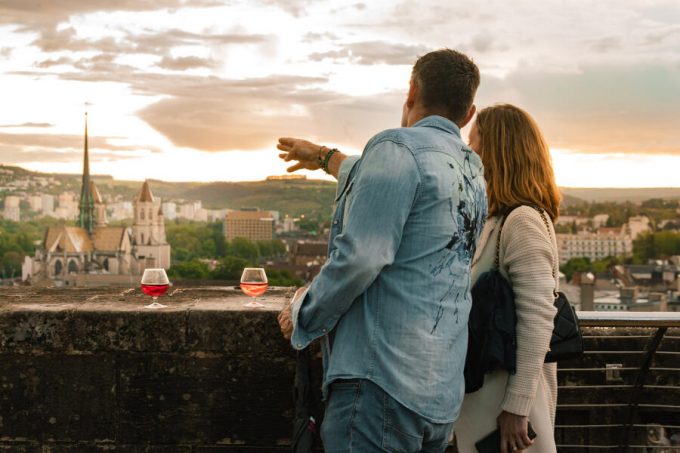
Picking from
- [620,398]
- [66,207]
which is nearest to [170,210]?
[66,207]

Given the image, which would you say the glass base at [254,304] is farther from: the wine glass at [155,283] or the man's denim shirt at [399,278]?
the man's denim shirt at [399,278]

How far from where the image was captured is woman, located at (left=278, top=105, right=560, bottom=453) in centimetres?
180

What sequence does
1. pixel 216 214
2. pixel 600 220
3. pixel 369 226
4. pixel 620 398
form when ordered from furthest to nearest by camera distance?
pixel 216 214
pixel 600 220
pixel 620 398
pixel 369 226

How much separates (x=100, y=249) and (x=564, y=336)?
97889 millimetres

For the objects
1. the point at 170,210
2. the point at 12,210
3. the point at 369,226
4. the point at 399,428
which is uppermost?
the point at 369,226

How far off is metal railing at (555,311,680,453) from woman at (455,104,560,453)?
3.01 ft

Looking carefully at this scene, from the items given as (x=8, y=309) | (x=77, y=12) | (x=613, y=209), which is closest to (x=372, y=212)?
(x=8, y=309)

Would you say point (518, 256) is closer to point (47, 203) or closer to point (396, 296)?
point (396, 296)

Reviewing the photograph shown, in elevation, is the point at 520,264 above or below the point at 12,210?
above

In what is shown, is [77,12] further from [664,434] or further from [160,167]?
[664,434]

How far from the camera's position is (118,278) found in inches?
3346

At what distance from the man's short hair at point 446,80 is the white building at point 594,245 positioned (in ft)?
316

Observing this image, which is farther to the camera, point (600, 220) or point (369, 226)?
point (600, 220)

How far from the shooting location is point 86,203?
106562 mm
